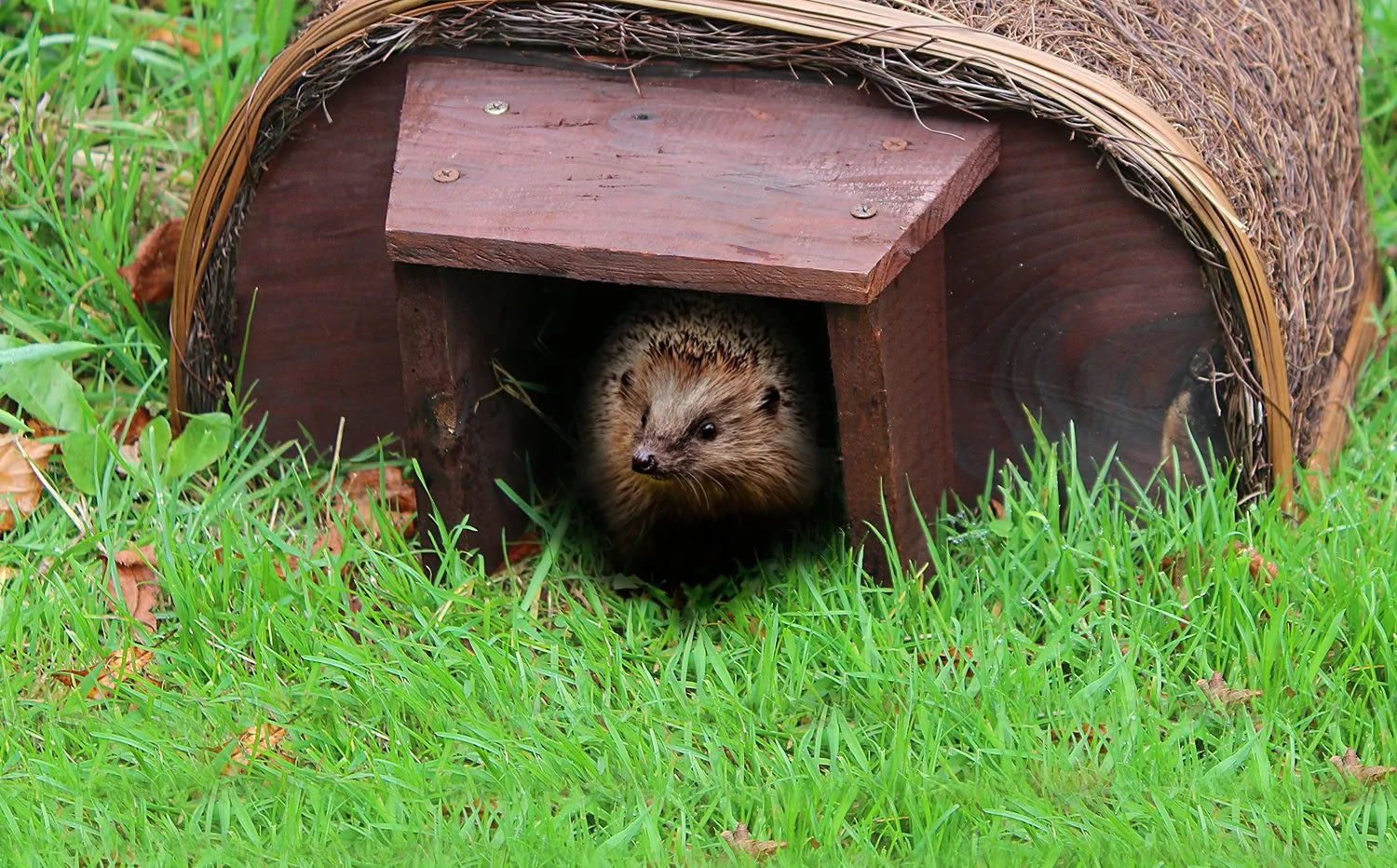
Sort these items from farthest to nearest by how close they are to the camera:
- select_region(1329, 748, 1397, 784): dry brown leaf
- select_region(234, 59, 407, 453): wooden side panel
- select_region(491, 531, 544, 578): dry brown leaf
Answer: select_region(491, 531, 544, 578): dry brown leaf → select_region(234, 59, 407, 453): wooden side panel → select_region(1329, 748, 1397, 784): dry brown leaf

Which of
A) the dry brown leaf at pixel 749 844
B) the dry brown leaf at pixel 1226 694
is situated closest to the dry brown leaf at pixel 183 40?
the dry brown leaf at pixel 749 844

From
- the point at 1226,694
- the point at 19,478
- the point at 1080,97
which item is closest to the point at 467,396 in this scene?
the point at 19,478

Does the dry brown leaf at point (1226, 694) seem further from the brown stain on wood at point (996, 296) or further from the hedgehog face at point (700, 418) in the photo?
the hedgehog face at point (700, 418)

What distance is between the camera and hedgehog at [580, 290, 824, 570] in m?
3.84

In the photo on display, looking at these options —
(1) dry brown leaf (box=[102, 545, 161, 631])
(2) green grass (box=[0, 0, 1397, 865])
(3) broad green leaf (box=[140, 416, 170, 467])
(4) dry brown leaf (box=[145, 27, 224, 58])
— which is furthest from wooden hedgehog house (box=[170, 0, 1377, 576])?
(4) dry brown leaf (box=[145, 27, 224, 58])

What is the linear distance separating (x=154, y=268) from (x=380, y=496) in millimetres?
1006

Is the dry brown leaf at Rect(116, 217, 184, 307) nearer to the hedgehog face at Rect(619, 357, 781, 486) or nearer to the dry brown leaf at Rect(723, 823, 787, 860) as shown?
the hedgehog face at Rect(619, 357, 781, 486)

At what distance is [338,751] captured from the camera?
10.3 feet

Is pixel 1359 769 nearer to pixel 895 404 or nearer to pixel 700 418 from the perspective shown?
pixel 895 404

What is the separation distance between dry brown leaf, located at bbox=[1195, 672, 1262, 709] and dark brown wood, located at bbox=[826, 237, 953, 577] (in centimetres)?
68

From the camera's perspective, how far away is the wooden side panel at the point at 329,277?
3742mm

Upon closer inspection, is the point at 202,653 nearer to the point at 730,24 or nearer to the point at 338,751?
the point at 338,751

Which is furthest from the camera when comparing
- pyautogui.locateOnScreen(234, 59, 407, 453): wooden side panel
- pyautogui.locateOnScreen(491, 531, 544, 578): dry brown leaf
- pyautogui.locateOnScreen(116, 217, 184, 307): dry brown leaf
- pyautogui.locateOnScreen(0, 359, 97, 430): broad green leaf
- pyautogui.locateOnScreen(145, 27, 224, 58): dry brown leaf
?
pyautogui.locateOnScreen(145, 27, 224, 58): dry brown leaf

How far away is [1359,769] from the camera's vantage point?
2967mm
